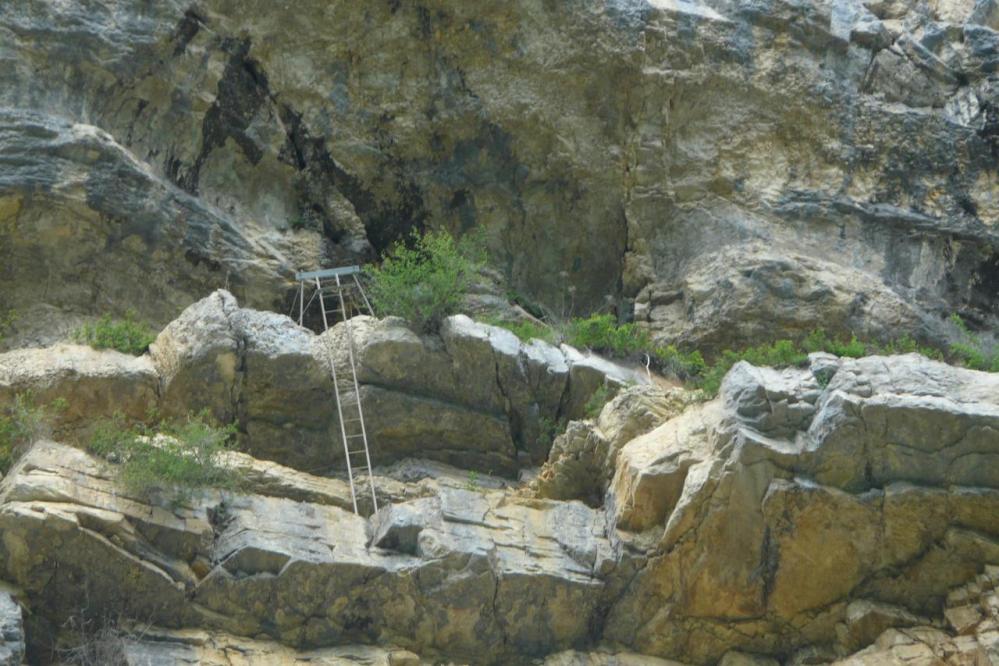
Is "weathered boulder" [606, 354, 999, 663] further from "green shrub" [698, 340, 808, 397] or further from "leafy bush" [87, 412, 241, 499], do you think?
"leafy bush" [87, 412, 241, 499]

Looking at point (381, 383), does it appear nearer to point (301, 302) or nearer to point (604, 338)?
point (301, 302)

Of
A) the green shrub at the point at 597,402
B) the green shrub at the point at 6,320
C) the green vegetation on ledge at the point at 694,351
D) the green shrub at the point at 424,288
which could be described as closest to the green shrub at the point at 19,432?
the green shrub at the point at 6,320

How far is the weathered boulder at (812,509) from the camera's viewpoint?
13352 millimetres

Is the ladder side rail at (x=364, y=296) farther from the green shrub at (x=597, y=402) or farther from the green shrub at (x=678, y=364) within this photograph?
the green shrub at (x=678, y=364)

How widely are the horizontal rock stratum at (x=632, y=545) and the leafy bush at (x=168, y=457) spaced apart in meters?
0.17

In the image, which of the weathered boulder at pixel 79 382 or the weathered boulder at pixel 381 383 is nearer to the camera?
the weathered boulder at pixel 79 382

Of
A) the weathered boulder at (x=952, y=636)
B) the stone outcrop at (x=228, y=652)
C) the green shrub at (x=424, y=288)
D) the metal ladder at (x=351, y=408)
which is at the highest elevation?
the green shrub at (x=424, y=288)

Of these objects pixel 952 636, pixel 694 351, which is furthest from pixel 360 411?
pixel 952 636

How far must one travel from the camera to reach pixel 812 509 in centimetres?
1344

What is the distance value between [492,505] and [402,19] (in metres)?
7.57

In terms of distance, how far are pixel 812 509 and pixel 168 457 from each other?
5.63 metres

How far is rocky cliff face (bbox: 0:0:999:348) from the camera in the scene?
1816cm

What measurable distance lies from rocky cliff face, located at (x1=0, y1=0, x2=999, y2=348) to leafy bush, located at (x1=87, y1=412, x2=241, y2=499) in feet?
14.6

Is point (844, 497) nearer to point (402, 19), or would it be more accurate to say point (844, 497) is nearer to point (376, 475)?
point (376, 475)
